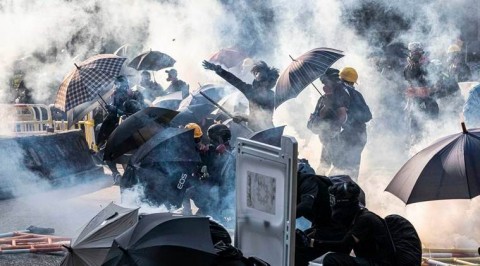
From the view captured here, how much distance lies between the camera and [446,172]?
6.53m

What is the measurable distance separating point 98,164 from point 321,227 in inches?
321

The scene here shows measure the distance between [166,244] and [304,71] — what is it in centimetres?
498

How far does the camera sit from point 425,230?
8.19 m

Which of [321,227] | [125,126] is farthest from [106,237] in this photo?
[125,126]

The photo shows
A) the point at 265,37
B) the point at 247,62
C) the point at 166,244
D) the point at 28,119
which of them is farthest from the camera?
the point at 265,37

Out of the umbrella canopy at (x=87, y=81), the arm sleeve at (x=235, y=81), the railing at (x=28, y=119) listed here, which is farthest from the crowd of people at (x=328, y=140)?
the railing at (x=28, y=119)

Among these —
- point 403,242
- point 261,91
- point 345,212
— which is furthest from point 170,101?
point 403,242

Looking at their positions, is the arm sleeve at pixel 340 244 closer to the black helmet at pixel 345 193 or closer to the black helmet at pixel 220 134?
the black helmet at pixel 345 193

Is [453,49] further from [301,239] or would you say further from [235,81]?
[301,239]

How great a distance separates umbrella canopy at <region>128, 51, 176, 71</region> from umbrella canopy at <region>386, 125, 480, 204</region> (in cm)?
829

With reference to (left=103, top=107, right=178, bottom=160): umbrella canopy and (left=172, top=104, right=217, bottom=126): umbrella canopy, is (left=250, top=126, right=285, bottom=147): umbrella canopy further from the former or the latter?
(left=172, top=104, right=217, bottom=126): umbrella canopy

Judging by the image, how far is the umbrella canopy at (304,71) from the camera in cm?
975

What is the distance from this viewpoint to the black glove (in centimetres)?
596

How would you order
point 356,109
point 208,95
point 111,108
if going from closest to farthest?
point 356,109, point 111,108, point 208,95
